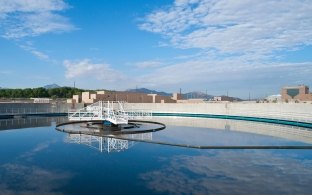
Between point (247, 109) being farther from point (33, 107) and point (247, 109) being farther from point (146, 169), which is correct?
point (146, 169)

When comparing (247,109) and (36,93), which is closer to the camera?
(247,109)

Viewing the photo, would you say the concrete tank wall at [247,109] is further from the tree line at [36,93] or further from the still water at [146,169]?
Result: the tree line at [36,93]

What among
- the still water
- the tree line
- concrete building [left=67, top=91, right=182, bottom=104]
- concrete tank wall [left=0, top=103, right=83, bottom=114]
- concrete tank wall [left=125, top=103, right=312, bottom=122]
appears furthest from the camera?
the tree line

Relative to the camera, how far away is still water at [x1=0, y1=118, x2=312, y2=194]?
8.12 metres

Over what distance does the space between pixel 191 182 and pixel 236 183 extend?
1.27m

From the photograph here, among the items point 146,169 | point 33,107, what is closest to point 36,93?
point 33,107

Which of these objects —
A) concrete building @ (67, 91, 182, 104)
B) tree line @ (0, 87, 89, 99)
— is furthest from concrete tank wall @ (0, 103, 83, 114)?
tree line @ (0, 87, 89, 99)

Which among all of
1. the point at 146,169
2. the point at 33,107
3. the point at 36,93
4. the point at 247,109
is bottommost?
the point at 146,169

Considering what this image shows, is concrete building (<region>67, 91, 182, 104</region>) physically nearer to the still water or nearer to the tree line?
the tree line

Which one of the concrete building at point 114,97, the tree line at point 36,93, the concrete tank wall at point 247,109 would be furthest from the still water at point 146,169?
the tree line at point 36,93

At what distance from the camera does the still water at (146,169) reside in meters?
8.12

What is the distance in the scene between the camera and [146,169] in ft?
33.5

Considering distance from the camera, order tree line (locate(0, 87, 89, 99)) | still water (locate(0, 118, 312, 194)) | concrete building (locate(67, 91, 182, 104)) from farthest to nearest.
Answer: tree line (locate(0, 87, 89, 99)) → concrete building (locate(67, 91, 182, 104)) → still water (locate(0, 118, 312, 194))

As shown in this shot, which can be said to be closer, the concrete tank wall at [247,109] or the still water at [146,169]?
the still water at [146,169]
